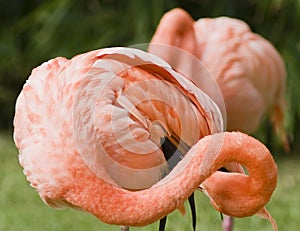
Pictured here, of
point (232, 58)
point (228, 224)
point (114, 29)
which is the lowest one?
point (114, 29)

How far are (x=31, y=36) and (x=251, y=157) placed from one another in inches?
195

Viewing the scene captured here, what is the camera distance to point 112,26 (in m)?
6.87

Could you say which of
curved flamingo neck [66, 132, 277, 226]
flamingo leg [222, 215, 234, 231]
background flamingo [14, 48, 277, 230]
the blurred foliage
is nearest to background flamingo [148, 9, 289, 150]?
flamingo leg [222, 215, 234, 231]

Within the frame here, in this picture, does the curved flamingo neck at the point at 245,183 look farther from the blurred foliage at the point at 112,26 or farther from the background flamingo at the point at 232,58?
the blurred foliage at the point at 112,26

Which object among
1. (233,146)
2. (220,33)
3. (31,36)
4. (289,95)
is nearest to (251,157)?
(233,146)

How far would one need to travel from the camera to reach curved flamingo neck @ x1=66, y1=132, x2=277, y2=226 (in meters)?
2.55

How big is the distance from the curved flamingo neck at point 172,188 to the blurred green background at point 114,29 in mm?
3323

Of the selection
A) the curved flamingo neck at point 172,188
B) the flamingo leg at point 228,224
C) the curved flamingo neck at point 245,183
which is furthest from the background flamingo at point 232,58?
the curved flamingo neck at point 172,188

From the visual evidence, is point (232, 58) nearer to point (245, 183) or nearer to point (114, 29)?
point (245, 183)

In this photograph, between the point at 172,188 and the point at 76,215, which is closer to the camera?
the point at 172,188

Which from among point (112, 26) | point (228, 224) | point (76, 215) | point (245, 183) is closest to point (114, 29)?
point (112, 26)

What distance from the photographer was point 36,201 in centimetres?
502

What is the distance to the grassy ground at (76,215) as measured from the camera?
432cm

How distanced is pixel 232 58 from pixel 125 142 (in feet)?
5.58
